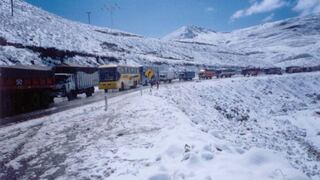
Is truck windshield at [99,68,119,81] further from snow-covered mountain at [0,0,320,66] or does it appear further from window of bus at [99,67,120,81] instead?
snow-covered mountain at [0,0,320,66]

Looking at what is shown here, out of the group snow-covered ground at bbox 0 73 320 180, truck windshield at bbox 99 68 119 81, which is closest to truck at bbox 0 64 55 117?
snow-covered ground at bbox 0 73 320 180

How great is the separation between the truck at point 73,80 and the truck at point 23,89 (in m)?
3.91

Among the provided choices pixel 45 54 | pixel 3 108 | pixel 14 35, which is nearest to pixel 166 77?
pixel 45 54

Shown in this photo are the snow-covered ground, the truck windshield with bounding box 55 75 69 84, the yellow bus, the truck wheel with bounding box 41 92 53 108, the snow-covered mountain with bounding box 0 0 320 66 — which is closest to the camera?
the snow-covered ground

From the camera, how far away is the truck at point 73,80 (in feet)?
110

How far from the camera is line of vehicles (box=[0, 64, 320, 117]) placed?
23625mm

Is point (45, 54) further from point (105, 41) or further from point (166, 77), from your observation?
point (105, 41)

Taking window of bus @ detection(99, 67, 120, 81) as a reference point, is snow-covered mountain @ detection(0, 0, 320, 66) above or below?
above

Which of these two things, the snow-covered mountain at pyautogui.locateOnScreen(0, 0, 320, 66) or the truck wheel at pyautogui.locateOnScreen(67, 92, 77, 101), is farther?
the snow-covered mountain at pyautogui.locateOnScreen(0, 0, 320, 66)

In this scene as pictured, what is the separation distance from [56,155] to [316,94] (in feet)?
190

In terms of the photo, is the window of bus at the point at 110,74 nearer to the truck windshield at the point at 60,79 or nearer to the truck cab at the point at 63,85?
the truck cab at the point at 63,85

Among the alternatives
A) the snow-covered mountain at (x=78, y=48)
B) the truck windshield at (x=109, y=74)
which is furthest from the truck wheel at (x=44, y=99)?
the snow-covered mountain at (x=78, y=48)

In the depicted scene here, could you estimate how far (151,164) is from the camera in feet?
28.6

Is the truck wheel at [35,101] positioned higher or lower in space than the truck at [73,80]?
lower
